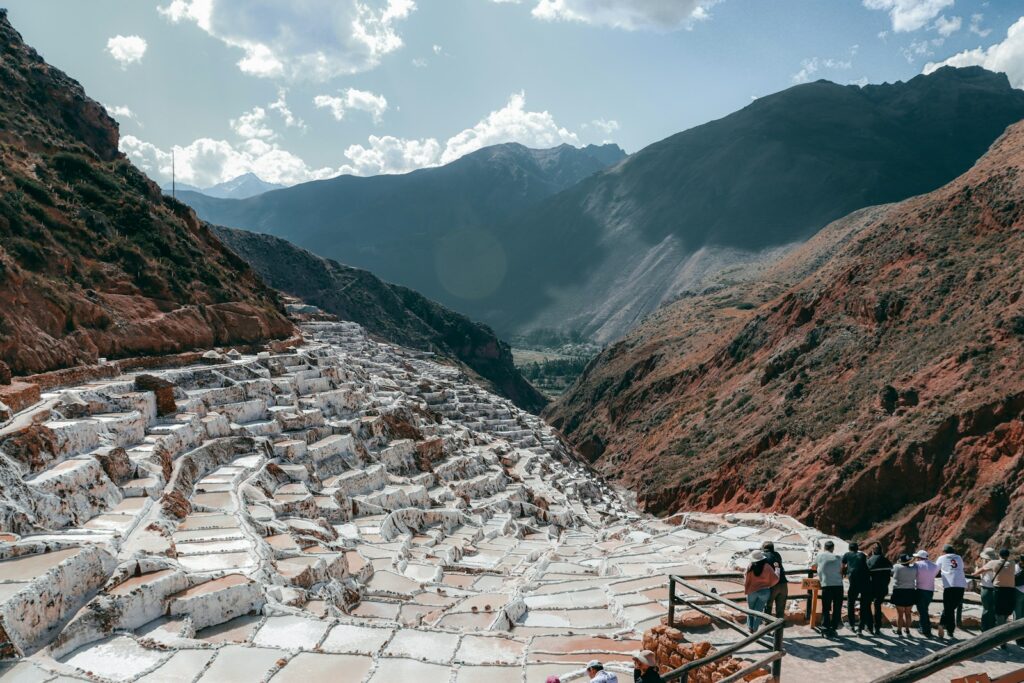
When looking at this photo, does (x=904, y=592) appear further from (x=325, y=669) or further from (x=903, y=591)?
(x=325, y=669)

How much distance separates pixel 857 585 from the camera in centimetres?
739

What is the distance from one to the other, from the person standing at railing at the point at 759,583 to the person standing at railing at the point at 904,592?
1.57 meters

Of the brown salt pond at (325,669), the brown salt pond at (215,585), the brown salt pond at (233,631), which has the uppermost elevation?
the brown salt pond at (215,585)

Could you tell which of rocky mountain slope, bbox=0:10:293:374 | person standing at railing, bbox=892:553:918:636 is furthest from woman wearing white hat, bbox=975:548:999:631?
rocky mountain slope, bbox=0:10:293:374

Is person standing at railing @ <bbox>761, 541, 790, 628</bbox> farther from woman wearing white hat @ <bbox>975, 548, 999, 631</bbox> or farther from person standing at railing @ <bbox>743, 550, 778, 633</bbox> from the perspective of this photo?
woman wearing white hat @ <bbox>975, 548, 999, 631</bbox>

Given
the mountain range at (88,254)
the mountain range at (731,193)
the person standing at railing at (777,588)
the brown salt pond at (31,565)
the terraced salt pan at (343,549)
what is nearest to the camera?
the brown salt pond at (31,565)

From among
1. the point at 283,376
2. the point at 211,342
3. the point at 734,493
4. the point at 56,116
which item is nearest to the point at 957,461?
the point at 734,493

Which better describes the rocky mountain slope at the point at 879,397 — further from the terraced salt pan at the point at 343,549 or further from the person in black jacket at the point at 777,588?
the person in black jacket at the point at 777,588

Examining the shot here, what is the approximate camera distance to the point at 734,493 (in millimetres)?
27953

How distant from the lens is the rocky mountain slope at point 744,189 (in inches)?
5020

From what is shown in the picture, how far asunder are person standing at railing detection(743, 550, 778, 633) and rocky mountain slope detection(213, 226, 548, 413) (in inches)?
2611

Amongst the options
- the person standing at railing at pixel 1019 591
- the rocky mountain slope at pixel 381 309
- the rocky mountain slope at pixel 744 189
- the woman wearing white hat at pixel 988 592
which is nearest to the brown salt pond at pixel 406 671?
the woman wearing white hat at pixel 988 592

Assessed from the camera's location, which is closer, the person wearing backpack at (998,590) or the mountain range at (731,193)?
the person wearing backpack at (998,590)

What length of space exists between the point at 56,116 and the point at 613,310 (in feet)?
371
